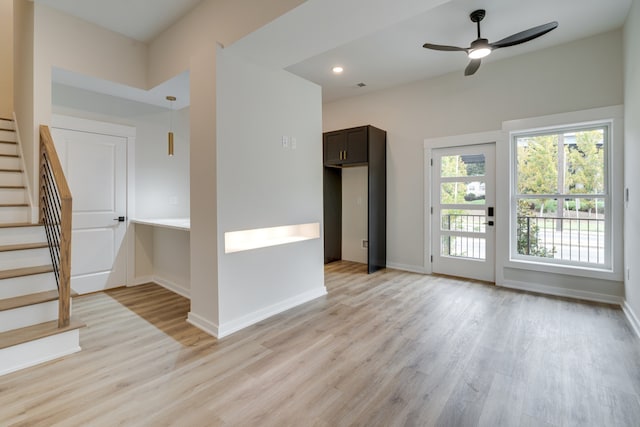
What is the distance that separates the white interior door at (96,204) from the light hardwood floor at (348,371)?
2.40 feet

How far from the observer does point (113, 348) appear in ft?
8.10

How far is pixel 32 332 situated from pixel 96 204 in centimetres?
215

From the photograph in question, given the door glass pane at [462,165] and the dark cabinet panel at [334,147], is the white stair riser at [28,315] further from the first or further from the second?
the door glass pane at [462,165]

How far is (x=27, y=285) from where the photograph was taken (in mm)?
2520

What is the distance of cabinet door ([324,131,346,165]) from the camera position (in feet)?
17.2

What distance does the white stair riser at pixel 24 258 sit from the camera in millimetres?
2568

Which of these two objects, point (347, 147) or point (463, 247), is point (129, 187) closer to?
point (347, 147)

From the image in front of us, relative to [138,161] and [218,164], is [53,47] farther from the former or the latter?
[218,164]

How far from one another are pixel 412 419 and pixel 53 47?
451cm

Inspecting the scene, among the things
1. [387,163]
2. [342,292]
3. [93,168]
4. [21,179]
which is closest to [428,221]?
[387,163]

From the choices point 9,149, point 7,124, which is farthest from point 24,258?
point 7,124

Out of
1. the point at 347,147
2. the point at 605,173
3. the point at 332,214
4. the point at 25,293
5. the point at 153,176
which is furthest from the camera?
the point at 332,214

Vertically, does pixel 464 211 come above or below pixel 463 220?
above

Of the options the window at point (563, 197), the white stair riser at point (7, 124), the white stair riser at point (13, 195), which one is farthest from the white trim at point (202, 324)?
the window at point (563, 197)
